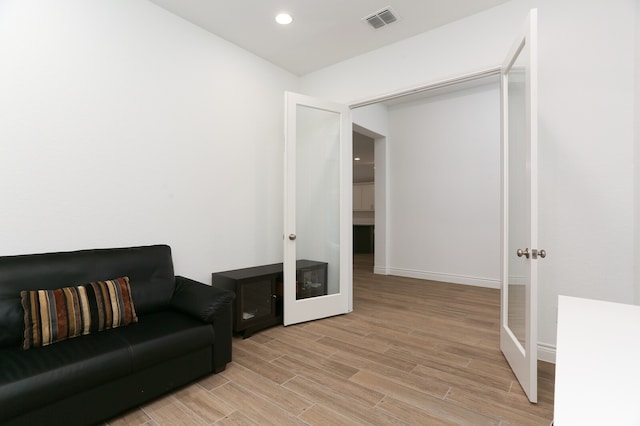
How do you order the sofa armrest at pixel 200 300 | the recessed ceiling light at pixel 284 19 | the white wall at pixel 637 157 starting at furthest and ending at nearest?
the recessed ceiling light at pixel 284 19, the sofa armrest at pixel 200 300, the white wall at pixel 637 157

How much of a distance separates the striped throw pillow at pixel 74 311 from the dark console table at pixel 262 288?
3.00 feet

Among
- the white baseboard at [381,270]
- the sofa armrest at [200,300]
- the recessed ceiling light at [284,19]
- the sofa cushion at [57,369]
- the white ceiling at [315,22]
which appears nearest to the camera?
the sofa cushion at [57,369]

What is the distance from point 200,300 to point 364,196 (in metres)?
8.85

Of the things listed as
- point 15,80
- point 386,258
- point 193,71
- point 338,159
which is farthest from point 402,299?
point 15,80

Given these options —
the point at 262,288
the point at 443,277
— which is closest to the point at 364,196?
the point at 443,277

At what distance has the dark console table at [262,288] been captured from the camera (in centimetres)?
300

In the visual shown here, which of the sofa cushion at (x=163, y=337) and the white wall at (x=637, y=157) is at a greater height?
the white wall at (x=637, y=157)

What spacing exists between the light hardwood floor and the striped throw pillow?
589 millimetres

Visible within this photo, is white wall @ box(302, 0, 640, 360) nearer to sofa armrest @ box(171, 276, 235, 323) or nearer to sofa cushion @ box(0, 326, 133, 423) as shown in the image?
sofa armrest @ box(171, 276, 235, 323)

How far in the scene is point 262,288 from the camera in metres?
3.27

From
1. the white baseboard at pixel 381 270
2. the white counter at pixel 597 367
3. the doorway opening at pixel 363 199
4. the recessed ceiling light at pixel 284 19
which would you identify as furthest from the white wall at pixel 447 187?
the white counter at pixel 597 367

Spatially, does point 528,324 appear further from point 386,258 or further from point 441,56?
point 386,258

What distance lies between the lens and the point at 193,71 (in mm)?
3088

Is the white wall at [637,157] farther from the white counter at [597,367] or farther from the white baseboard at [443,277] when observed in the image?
the white baseboard at [443,277]
